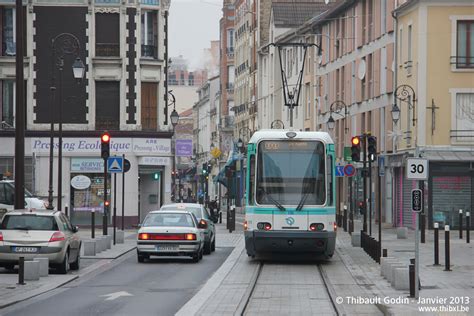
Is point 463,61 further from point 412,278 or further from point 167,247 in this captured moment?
point 412,278

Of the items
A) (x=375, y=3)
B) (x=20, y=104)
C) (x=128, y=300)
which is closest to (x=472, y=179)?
(x=375, y=3)

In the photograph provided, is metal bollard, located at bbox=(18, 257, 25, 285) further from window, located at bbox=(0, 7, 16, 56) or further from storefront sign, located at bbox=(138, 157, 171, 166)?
window, located at bbox=(0, 7, 16, 56)

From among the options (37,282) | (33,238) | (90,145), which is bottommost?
(37,282)

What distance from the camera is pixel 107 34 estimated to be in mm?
58281

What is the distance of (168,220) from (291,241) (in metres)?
3.93

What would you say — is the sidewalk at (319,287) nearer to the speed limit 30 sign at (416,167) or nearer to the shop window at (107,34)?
the speed limit 30 sign at (416,167)

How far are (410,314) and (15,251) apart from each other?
12.9 metres

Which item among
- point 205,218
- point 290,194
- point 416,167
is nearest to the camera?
point 416,167

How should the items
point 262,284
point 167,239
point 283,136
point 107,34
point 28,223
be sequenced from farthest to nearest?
point 107,34 → point 167,239 → point 283,136 → point 28,223 → point 262,284

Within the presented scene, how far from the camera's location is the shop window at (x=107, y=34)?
58125 millimetres

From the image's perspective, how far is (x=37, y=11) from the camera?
189 feet

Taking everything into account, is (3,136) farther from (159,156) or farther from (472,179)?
(472,179)

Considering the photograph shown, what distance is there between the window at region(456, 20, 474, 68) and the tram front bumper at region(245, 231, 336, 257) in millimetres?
23423

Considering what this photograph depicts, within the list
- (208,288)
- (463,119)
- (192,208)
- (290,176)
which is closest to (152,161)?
(463,119)
